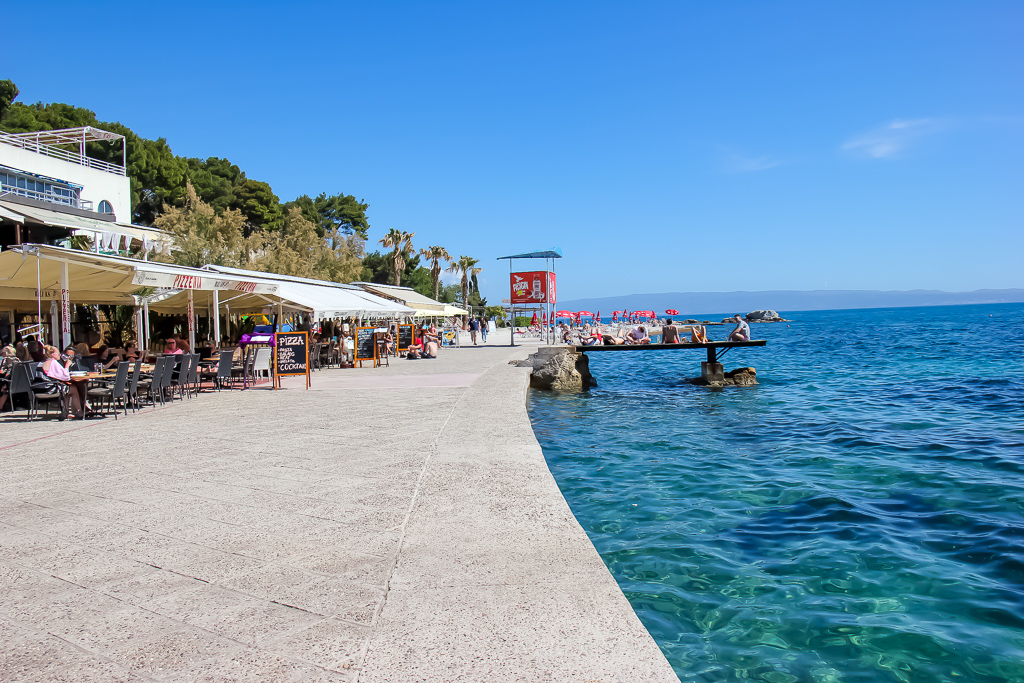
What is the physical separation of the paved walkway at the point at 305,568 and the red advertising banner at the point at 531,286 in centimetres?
2388

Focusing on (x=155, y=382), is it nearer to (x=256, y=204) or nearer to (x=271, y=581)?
(x=271, y=581)

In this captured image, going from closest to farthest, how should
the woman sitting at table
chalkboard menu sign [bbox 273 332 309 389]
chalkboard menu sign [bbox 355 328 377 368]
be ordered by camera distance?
the woman sitting at table → chalkboard menu sign [bbox 273 332 309 389] → chalkboard menu sign [bbox 355 328 377 368]

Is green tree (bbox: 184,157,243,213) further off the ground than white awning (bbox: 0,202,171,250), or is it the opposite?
green tree (bbox: 184,157,243,213)

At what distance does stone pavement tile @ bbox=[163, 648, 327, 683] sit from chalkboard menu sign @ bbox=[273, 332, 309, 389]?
12092 millimetres

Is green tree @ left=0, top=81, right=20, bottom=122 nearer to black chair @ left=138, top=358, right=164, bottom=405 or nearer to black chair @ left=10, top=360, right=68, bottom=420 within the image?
black chair @ left=138, top=358, right=164, bottom=405

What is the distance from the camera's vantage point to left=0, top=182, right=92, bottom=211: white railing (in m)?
29.9

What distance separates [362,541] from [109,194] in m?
41.3

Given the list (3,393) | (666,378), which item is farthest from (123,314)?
(666,378)

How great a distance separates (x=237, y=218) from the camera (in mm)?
35500

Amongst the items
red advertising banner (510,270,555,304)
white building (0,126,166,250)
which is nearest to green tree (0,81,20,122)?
white building (0,126,166,250)

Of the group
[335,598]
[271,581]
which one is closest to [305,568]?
[271,581]

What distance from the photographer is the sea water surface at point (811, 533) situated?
369 centimetres

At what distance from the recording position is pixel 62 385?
9781mm

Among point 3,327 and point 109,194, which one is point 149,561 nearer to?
point 3,327
